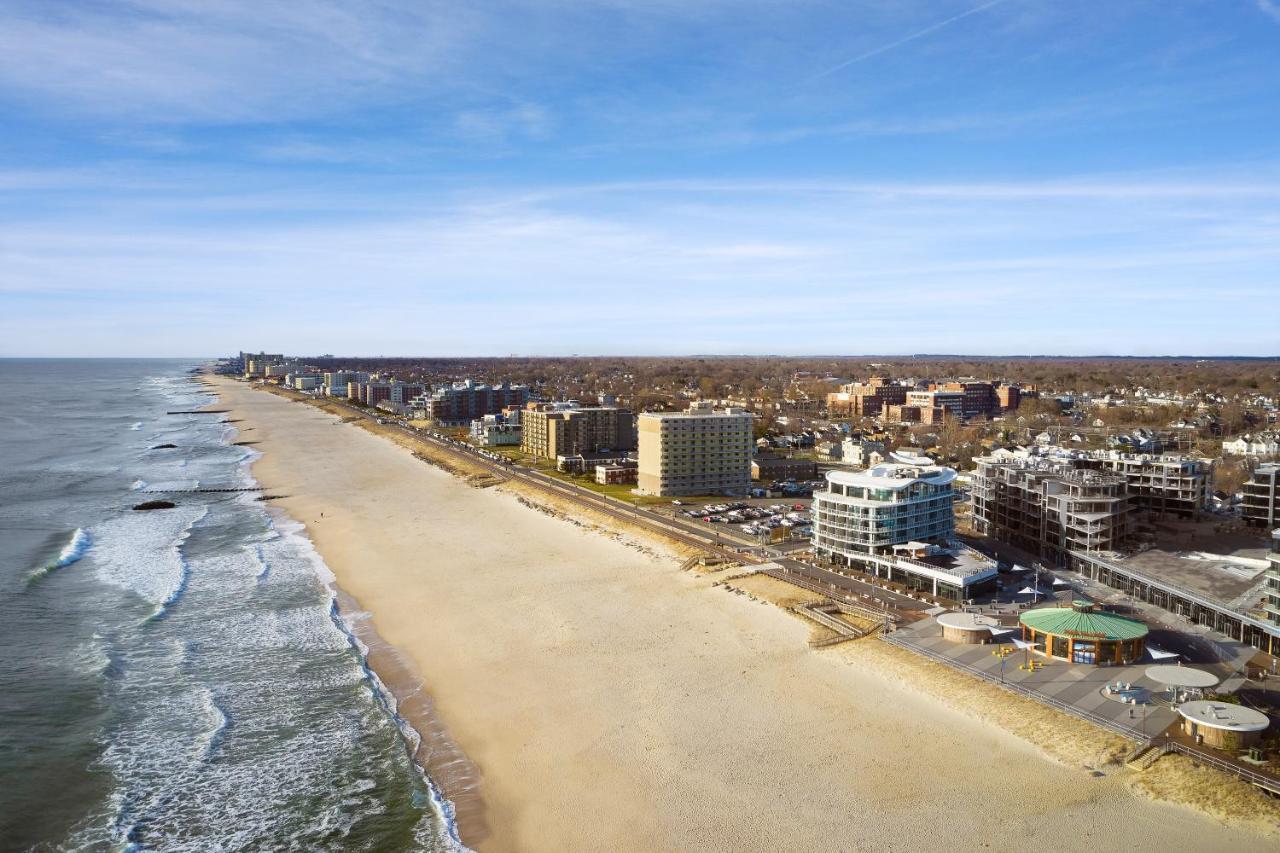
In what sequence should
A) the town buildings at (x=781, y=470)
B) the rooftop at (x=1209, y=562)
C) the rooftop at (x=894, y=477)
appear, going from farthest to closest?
the town buildings at (x=781, y=470) → the rooftop at (x=894, y=477) → the rooftop at (x=1209, y=562)

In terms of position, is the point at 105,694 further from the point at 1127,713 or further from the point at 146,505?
the point at 146,505

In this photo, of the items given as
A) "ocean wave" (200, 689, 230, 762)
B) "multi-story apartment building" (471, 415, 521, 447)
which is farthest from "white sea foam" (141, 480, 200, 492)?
"ocean wave" (200, 689, 230, 762)

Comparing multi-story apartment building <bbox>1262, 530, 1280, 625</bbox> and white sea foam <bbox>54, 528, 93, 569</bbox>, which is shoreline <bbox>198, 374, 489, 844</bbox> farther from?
multi-story apartment building <bbox>1262, 530, 1280, 625</bbox>

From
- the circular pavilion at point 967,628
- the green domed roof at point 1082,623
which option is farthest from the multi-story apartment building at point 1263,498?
the circular pavilion at point 967,628

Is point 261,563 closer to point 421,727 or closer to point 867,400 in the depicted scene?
point 421,727

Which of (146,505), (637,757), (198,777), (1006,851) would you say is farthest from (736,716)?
(146,505)

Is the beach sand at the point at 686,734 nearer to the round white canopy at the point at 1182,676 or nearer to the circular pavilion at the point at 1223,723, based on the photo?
the circular pavilion at the point at 1223,723
